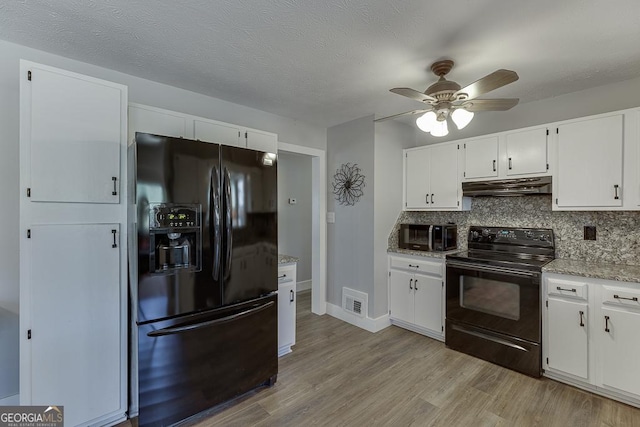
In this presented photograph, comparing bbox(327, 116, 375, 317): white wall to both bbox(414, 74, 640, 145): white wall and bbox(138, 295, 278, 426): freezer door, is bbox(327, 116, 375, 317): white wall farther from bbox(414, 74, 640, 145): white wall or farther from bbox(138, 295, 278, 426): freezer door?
bbox(138, 295, 278, 426): freezer door

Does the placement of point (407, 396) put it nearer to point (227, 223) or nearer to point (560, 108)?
point (227, 223)

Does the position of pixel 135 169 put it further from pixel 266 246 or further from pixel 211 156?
pixel 266 246

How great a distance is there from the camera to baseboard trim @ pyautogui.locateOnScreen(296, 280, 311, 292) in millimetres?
5125

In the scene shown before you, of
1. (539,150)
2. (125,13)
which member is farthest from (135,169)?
(539,150)

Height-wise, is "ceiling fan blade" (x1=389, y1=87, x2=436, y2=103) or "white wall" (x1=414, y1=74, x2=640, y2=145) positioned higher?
"white wall" (x1=414, y1=74, x2=640, y2=145)

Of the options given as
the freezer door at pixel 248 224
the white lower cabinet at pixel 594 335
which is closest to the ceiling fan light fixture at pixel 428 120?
the freezer door at pixel 248 224

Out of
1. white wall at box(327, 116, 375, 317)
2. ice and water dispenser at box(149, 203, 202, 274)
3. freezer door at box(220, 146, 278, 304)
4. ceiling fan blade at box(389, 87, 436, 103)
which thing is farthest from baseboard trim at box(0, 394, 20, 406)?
ceiling fan blade at box(389, 87, 436, 103)

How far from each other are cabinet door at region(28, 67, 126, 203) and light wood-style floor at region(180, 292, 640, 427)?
5.56ft

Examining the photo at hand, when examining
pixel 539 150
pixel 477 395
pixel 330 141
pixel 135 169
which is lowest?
pixel 477 395

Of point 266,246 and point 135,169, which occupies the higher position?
point 135,169

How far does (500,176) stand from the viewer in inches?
116

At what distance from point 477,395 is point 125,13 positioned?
347 cm

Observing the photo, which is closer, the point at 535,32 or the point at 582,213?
the point at 535,32

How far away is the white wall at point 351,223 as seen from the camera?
3.49 meters
